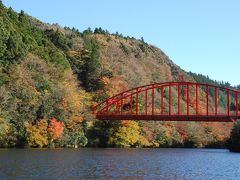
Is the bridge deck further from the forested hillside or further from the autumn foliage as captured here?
the autumn foliage

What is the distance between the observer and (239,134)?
8019cm

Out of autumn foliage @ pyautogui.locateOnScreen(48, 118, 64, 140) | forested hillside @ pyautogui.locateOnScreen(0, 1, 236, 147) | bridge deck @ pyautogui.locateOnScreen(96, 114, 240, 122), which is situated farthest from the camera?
bridge deck @ pyautogui.locateOnScreen(96, 114, 240, 122)

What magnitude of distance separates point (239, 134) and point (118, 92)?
36.3m

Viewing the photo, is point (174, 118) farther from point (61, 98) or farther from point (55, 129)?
point (55, 129)

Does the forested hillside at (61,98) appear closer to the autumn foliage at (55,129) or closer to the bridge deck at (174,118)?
the autumn foliage at (55,129)

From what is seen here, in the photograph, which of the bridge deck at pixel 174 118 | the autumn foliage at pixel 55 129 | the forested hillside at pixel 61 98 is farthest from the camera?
the bridge deck at pixel 174 118

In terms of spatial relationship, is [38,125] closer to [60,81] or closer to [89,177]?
[60,81]

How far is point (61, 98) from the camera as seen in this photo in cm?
7938

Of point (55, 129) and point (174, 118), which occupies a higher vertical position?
point (174, 118)

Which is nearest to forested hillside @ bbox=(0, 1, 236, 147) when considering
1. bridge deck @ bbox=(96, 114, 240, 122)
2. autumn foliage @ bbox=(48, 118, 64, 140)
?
autumn foliage @ bbox=(48, 118, 64, 140)

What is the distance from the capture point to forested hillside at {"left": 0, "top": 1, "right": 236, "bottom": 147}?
2837 inches

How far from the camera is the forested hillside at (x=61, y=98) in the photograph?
72.1 m

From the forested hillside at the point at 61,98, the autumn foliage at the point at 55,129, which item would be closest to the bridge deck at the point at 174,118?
the forested hillside at the point at 61,98

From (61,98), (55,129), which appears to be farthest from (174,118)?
(55,129)
